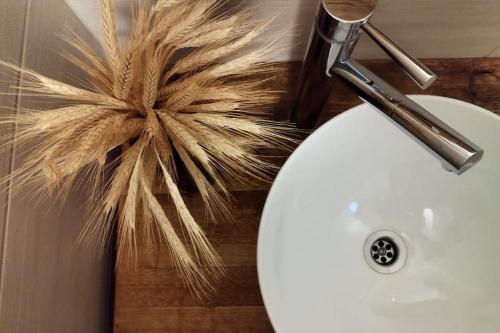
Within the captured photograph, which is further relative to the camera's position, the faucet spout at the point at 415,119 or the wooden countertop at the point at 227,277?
the wooden countertop at the point at 227,277

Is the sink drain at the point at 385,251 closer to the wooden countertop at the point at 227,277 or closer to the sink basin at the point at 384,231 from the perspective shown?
the sink basin at the point at 384,231

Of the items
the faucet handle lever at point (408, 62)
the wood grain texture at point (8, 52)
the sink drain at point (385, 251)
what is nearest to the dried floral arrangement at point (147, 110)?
the wood grain texture at point (8, 52)

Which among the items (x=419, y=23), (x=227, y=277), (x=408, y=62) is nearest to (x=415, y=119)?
(x=408, y=62)

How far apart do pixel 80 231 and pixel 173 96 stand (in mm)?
295

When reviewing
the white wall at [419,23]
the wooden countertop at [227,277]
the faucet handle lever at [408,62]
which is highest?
the white wall at [419,23]

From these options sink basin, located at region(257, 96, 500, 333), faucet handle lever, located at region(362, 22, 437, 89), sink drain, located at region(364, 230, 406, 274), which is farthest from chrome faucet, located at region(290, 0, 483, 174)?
sink drain, located at region(364, 230, 406, 274)

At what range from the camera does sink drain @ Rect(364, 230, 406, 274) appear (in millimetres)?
610

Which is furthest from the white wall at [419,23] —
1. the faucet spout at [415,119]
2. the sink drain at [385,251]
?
the sink drain at [385,251]

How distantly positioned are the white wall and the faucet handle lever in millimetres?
172

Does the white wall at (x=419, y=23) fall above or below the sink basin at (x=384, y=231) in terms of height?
above

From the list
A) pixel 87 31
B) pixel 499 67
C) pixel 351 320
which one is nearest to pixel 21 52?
pixel 87 31

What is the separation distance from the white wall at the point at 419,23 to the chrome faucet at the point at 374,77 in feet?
0.44

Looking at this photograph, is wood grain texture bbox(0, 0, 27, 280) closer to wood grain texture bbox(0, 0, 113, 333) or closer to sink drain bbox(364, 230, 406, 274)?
wood grain texture bbox(0, 0, 113, 333)

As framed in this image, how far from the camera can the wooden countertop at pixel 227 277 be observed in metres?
0.63
